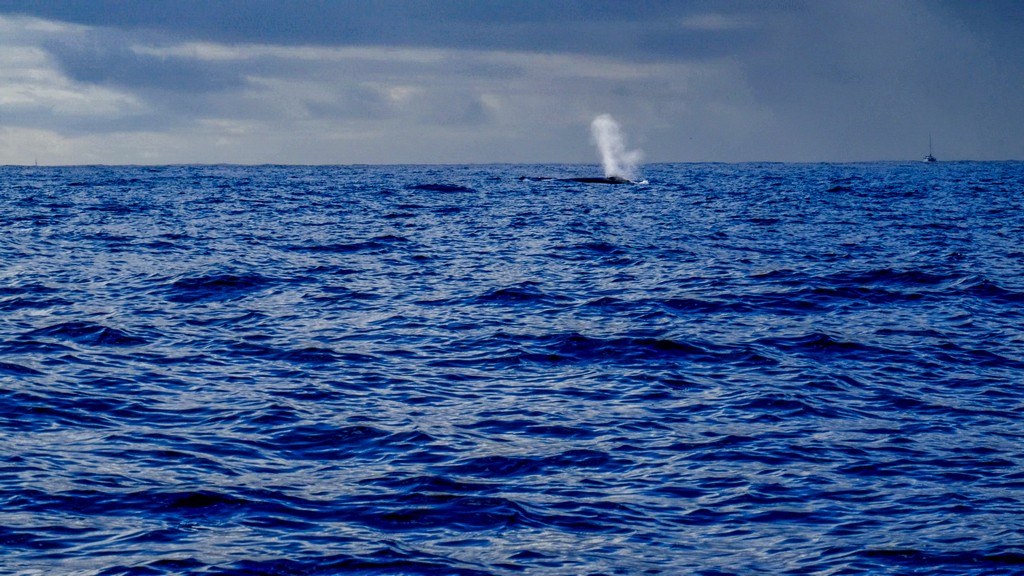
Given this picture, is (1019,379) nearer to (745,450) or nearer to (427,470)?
(745,450)

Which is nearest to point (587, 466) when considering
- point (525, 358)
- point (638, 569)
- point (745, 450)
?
point (745, 450)

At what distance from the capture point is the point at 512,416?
14453 millimetres

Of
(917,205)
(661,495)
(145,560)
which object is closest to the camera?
(145,560)

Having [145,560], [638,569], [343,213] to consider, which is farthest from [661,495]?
[343,213]

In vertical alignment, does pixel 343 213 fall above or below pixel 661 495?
above

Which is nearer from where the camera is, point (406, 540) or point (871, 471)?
point (406, 540)

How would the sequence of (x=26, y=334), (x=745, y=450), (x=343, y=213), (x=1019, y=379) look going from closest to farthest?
(x=745, y=450) < (x=1019, y=379) < (x=26, y=334) < (x=343, y=213)

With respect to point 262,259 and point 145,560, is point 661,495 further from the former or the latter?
point 262,259

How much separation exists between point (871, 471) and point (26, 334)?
15965mm

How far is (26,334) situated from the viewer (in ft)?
66.0

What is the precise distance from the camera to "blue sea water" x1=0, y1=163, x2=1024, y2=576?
9.62 metres

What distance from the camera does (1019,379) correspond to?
16906mm

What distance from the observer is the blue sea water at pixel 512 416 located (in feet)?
31.6

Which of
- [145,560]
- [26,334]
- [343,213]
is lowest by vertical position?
[145,560]
